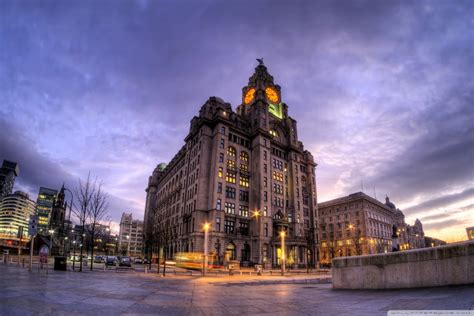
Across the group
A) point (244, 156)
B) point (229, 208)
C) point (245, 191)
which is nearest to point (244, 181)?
point (245, 191)

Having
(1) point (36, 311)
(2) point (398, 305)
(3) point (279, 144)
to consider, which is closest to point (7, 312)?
(1) point (36, 311)

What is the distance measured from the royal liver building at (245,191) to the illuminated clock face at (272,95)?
0.36m

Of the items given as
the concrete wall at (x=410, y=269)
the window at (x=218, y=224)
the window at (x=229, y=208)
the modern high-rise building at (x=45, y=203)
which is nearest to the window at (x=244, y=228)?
the window at (x=229, y=208)

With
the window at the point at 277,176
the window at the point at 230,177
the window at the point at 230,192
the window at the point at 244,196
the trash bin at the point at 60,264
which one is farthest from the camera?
the window at the point at 277,176

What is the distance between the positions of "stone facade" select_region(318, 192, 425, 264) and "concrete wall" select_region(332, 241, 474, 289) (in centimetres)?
8818

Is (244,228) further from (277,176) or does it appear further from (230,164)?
(277,176)

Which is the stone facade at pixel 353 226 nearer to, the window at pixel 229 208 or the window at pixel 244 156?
the window at pixel 244 156

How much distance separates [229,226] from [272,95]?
47189 mm

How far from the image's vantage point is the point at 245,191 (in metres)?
68.5

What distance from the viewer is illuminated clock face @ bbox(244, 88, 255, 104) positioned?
84.9 metres

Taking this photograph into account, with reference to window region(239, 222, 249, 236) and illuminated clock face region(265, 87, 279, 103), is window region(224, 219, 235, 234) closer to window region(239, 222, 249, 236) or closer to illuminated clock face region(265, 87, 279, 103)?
window region(239, 222, 249, 236)

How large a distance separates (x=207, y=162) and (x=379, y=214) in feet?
277

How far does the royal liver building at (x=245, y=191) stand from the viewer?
200ft

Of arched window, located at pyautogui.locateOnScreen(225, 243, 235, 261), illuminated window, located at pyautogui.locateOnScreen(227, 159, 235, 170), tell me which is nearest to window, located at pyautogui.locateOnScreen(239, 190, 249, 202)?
illuminated window, located at pyautogui.locateOnScreen(227, 159, 235, 170)
